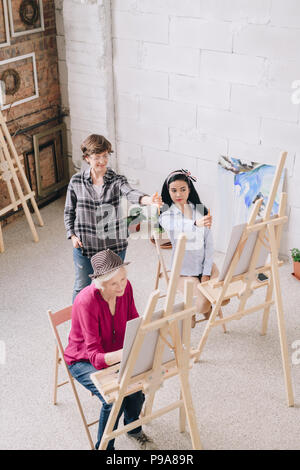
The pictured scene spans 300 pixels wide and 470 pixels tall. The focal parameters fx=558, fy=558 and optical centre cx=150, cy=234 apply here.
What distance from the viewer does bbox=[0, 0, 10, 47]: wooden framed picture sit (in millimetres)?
4816

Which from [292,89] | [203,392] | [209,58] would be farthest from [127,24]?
[203,392]

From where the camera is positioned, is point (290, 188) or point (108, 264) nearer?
point (108, 264)

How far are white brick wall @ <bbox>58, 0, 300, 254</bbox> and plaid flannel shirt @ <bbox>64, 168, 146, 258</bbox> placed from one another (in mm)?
1371

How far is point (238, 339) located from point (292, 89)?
192cm

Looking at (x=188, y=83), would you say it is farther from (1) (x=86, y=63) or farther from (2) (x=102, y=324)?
(2) (x=102, y=324)

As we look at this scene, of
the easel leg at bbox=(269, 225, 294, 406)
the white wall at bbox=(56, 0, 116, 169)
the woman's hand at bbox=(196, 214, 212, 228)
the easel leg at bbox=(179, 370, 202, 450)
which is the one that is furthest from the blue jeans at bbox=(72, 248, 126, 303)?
the white wall at bbox=(56, 0, 116, 169)

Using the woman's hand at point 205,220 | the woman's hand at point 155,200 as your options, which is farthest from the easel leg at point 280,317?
the woman's hand at point 155,200

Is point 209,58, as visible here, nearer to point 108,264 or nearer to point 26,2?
point 26,2

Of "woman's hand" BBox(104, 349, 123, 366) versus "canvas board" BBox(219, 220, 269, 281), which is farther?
"canvas board" BBox(219, 220, 269, 281)

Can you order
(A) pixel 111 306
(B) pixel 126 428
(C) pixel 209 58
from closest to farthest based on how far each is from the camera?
(B) pixel 126 428, (A) pixel 111 306, (C) pixel 209 58

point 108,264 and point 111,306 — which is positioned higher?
point 108,264

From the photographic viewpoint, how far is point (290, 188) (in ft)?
14.9

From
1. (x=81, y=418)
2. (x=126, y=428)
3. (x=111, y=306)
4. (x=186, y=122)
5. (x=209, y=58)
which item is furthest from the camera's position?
(x=186, y=122)

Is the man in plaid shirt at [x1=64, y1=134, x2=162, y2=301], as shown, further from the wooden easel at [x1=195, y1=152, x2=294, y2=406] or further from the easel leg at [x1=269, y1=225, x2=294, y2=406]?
the easel leg at [x1=269, y1=225, x2=294, y2=406]
